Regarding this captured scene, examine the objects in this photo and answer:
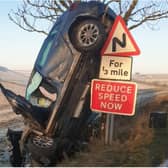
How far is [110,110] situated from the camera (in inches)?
213

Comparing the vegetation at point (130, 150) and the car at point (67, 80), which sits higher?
the car at point (67, 80)

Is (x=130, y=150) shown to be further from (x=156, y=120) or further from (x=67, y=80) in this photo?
(x=156, y=120)

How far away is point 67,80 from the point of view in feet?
21.8

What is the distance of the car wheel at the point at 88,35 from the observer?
21.6ft

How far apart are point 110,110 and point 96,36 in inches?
66.4

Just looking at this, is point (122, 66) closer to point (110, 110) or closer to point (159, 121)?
point (110, 110)

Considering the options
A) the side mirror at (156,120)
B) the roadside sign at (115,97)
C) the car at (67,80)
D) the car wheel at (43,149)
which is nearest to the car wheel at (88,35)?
the car at (67,80)

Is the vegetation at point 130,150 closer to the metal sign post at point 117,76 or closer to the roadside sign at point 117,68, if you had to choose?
the metal sign post at point 117,76

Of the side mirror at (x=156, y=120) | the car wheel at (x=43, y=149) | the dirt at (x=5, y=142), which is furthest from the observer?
the side mirror at (x=156, y=120)

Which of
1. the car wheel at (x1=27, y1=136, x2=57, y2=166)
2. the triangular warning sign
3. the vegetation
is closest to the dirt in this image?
the car wheel at (x1=27, y1=136, x2=57, y2=166)

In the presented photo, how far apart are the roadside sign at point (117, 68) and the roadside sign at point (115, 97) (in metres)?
0.13

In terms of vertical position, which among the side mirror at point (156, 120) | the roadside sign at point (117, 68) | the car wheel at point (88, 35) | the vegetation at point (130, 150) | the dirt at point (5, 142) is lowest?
the dirt at point (5, 142)

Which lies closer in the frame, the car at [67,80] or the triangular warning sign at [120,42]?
the triangular warning sign at [120,42]

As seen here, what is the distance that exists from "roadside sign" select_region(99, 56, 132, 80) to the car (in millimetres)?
1084
